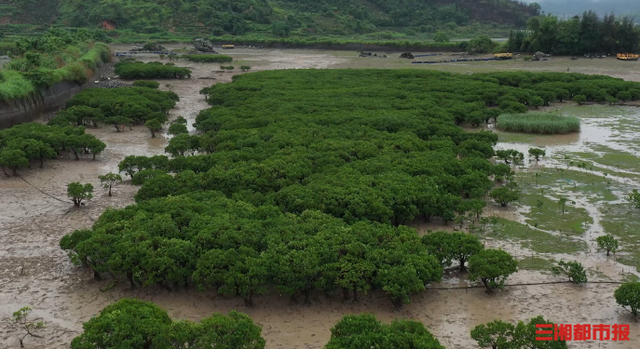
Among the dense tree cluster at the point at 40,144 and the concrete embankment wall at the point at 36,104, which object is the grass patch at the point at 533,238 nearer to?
the dense tree cluster at the point at 40,144

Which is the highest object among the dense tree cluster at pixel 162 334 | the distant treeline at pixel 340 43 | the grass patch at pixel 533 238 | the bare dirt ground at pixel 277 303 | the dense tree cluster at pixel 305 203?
the distant treeline at pixel 340 43

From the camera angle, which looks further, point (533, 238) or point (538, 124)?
point (538, 124)

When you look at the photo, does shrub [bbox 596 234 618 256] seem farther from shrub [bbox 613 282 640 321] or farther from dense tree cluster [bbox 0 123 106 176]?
dense tree cluster [bbox 0 123 106 176]

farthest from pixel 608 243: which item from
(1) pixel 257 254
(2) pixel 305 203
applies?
(1) pixel 257 254

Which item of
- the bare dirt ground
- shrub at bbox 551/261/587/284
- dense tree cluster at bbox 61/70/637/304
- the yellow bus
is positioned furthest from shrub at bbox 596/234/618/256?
the yellow bus

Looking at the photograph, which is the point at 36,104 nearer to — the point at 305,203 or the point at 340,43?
the point at 305,203

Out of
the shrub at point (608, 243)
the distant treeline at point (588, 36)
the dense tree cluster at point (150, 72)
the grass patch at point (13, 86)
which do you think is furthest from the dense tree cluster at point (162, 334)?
the distant treeline at point (588, 36)
